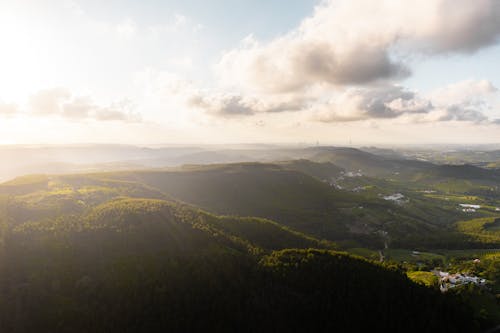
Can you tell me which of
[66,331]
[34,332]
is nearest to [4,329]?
[34,332]

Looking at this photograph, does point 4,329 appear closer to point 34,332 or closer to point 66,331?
point 34,332
